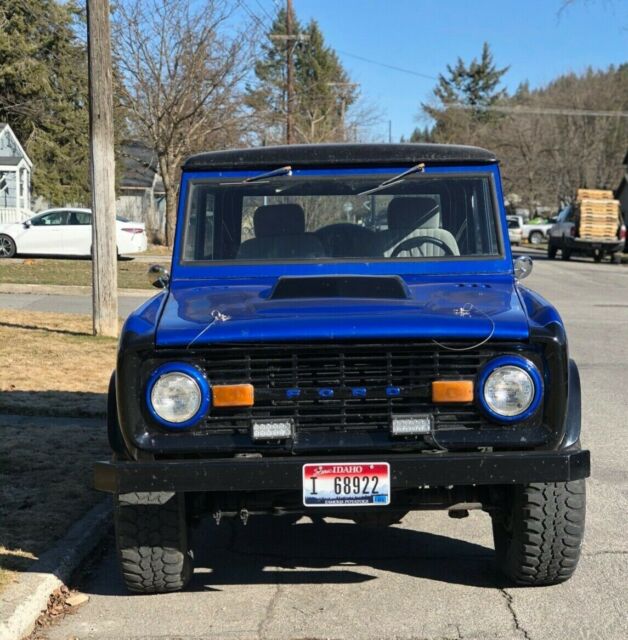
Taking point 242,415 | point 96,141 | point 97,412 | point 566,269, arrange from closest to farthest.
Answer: point 242,415, point 97,412, point 96,141, point 566,269

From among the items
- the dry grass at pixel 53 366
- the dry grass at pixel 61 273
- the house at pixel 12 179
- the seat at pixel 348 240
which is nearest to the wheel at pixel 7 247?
the dry grass at pixel 61 273

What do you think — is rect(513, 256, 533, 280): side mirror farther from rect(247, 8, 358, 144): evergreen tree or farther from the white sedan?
rect(247, 8, 358, 144): evergreen tree

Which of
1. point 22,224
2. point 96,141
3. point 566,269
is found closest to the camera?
point 96,141

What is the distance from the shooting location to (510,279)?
549cm

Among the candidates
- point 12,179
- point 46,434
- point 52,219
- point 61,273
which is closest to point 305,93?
point 12,179

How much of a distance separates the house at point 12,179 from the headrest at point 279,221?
35559 mm

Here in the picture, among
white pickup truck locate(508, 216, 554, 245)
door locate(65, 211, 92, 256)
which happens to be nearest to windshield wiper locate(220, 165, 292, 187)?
door locate(65, 211, 92, 256)

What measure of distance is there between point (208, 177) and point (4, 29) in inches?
1564

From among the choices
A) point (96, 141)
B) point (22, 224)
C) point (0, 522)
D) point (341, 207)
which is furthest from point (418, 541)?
point (22, 224)

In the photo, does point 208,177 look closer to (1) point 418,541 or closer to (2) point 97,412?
(1) point 418,541

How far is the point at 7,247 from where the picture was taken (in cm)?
2948

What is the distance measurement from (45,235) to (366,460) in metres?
26.4

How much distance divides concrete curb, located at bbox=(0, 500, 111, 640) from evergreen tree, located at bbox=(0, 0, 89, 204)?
34725 mm

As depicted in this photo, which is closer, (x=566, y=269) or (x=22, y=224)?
(x=22, y=224)
